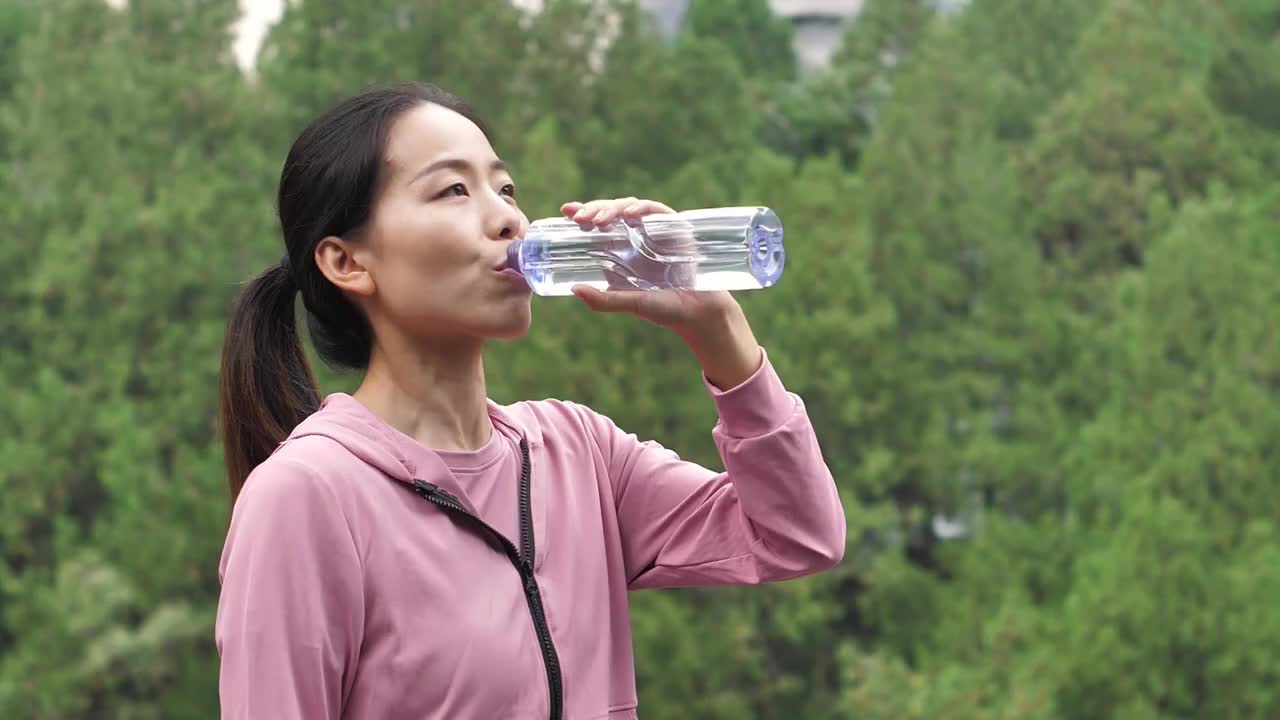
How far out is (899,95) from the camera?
731 inches

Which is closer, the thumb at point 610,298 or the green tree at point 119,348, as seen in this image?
the thumb at point 610,298

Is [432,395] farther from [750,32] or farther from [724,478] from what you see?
[750,32]

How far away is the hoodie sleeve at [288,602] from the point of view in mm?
1476

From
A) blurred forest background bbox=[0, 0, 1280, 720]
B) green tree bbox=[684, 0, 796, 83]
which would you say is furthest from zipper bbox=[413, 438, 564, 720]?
green tree bbox=[684, 0, 796, 83]

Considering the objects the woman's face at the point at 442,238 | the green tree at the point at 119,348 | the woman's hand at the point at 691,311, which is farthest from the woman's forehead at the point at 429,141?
the green tree at the point at 119,348

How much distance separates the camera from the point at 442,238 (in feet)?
5.44

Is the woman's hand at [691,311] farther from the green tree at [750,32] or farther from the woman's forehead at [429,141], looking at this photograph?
the green tree at [750,32]

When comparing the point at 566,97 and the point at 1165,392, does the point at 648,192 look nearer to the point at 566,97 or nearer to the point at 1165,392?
the point at 566,97

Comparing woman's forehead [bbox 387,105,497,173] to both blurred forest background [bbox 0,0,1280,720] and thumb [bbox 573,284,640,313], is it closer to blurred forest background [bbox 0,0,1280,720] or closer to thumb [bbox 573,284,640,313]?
thumb [bbox 573,284,640,313]

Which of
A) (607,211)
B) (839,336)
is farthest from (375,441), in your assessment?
(839,336)

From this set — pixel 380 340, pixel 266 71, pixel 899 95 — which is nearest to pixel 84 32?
pixel 266 71

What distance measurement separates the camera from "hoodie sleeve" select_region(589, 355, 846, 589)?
169cm

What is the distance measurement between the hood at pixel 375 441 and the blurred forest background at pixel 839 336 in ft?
44.7

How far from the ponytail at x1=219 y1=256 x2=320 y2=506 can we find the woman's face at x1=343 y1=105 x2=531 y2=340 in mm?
163
